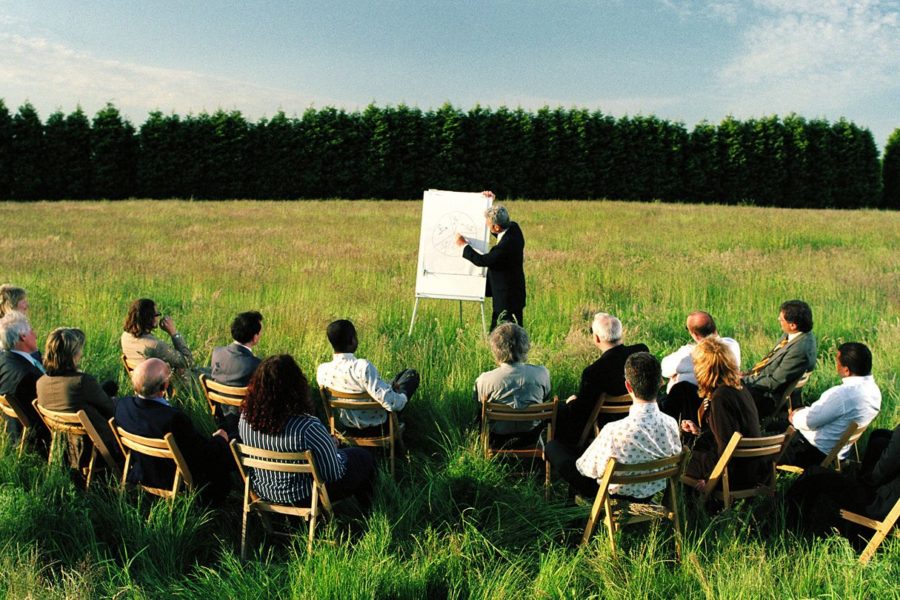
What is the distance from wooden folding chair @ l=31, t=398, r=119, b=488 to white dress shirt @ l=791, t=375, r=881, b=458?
17.1 feet

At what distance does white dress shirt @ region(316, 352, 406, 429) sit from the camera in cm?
523

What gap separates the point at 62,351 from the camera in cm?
493

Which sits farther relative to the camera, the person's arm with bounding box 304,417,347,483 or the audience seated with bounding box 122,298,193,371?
the audience seated with bounding box 122,298,193,371

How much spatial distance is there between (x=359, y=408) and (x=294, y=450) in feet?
3.03

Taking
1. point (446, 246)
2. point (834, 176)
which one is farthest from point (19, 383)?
point (834, 176)

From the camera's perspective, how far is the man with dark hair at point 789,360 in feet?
19.9

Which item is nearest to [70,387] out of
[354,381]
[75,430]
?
[75,430]

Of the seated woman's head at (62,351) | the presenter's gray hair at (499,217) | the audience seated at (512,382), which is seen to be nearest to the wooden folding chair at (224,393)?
the seated woman's head at (62,351)

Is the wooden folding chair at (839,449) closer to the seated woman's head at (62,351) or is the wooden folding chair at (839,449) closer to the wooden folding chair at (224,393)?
the wooden folding chair at (224,393)

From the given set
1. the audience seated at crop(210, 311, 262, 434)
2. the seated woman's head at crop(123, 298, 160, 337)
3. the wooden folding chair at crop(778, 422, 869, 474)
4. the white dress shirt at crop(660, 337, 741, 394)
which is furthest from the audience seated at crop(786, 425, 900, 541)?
the seated woman's head at crop(123, 298, 160, 337)

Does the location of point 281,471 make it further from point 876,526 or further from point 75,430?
point 876,526

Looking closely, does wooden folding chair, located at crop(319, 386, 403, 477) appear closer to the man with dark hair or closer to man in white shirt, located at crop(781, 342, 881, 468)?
man in white shirt, located at crop(781, 342, 881, 468)

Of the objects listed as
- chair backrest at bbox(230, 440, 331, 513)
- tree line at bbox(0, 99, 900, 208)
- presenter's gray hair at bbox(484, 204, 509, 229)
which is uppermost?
tree line at bbox(0, 99, 900, 208)

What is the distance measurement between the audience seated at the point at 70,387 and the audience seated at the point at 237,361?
97 cm
